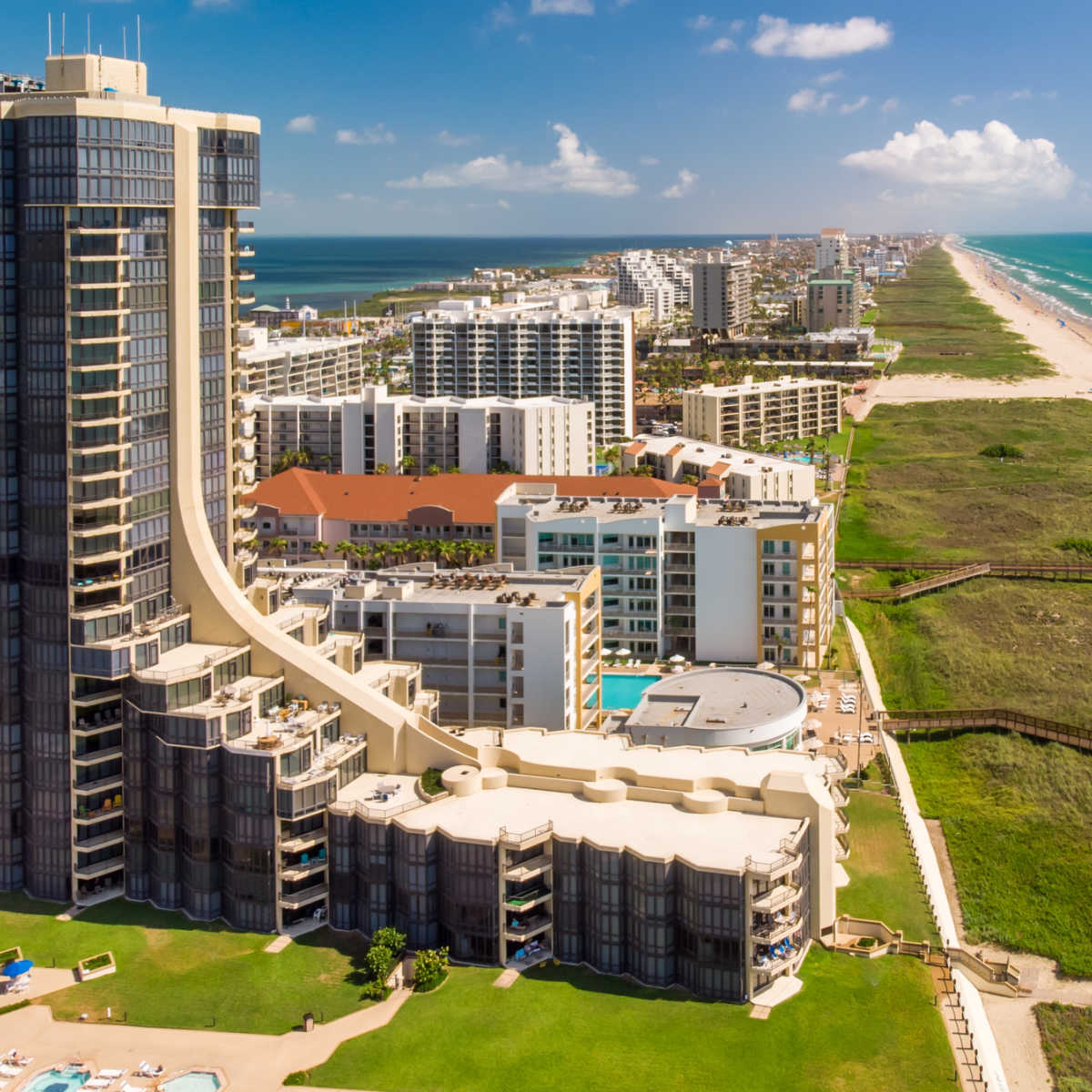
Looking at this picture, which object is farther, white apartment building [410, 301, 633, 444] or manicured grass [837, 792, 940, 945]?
white apartment building [410, 301, 633, 444]

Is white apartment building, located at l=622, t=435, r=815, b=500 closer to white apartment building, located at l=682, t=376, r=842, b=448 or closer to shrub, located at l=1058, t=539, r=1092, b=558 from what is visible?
shrub, located at l=1058, t=539, r=1092, b=558

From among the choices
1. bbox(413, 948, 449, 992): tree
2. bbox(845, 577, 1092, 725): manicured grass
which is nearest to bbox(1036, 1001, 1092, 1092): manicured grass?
bbox(413, 948, 449, 992): tree

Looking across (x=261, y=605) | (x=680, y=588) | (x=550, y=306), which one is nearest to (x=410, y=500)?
(x=680, y=588)

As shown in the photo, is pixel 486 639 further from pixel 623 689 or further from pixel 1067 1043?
pixel 1067 1043

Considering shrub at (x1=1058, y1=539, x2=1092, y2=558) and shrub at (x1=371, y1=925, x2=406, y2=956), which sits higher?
shrub at (x1=1058, y1=539, x2=1092, y2=558)

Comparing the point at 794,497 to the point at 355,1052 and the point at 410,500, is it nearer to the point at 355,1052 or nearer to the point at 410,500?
the point at 410,500

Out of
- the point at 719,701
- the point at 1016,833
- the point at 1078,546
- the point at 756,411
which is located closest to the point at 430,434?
the point at 756,411

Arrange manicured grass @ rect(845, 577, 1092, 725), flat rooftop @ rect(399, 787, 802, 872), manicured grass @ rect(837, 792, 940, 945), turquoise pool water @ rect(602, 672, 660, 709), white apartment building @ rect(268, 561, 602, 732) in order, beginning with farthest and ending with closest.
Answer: manicured grass @ rect(845, 577, 1092, 725)
turquoise pool water @ rect(602, 672, 660, 709)
white apartment building @ rect(268, 561, 602, 732)
manicured grass @ rect(837, 792, 940, 945)
flat rooftop @ rect(399, 787, 802, 872)
